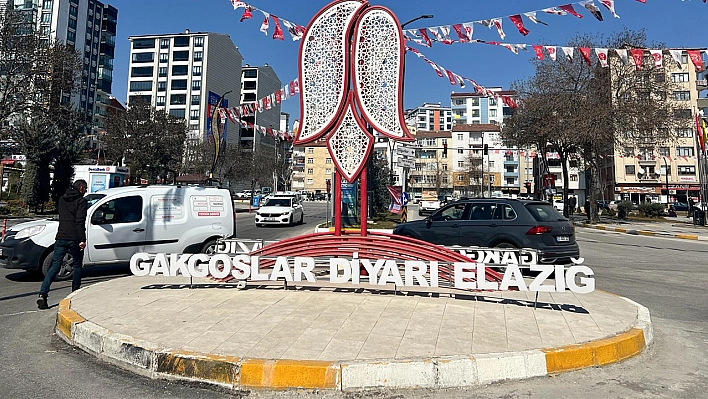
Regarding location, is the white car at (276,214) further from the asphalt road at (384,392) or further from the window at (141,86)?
the window at (141,86)

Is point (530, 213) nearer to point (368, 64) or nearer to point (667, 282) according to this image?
point (667, 282)

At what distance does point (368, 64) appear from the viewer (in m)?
7.50

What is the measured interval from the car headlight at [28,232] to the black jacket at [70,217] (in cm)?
244

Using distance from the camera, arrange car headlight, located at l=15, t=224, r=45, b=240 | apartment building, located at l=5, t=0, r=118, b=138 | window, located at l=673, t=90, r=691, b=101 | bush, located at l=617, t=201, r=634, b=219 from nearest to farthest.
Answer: car headlight, located at l=15, t=224, r=45, b=240
bush, located at l=617, t=201, r=634, b=219
window, located at l=673, t=90, r=691, b=101
apartment building, located at l=5, t=0, r=118, b=138

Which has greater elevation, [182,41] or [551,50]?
[182,41]

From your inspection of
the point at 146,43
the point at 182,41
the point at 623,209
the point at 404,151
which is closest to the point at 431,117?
the point at 182,41

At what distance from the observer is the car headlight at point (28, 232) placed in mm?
8250

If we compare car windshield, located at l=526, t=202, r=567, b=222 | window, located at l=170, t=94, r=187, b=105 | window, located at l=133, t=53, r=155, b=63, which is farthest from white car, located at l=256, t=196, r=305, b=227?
window, located at l=133, t=53, r=155, b=63

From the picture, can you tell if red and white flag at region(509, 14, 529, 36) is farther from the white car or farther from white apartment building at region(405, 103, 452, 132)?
white apartment building at region(405, 103, 452, 132)

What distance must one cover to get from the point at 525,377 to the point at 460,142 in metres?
84.7

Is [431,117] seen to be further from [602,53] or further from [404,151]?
[602,53]

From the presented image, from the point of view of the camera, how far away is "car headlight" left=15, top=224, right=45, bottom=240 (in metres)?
8.25

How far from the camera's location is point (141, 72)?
85562mm

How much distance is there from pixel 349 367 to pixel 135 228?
737cm
